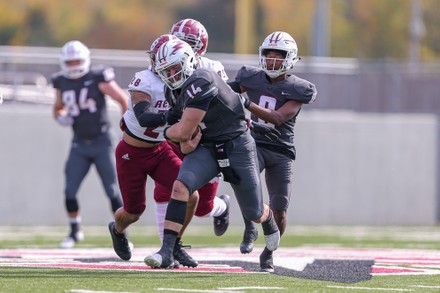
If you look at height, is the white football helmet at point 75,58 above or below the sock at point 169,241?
above

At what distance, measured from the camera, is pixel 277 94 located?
9.16 metres

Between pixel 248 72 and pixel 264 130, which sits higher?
pixel 248 72

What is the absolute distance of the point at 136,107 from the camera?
8.46 metres

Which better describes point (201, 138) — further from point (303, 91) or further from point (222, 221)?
point (222, 221)

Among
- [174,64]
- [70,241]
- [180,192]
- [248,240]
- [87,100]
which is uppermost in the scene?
[174,64]

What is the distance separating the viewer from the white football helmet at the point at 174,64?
8.09 metres


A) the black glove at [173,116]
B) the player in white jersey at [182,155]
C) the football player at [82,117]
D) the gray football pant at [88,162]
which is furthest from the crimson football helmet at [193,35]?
the gray football pant at [88,162]

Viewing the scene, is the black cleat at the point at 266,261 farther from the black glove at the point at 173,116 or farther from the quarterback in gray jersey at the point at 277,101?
the black glove at the point at 173,116

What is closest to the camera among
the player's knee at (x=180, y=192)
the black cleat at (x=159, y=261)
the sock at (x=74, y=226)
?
the black cleat at (x=159, y=261)

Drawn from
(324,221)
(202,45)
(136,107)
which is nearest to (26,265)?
(136,107)

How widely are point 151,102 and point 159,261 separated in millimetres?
1213

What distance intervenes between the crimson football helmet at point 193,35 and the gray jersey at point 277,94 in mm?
592

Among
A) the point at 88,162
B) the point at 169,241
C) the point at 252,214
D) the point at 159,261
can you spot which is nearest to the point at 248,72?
the point at 252,214

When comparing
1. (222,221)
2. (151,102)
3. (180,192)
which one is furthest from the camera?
(222,221)
